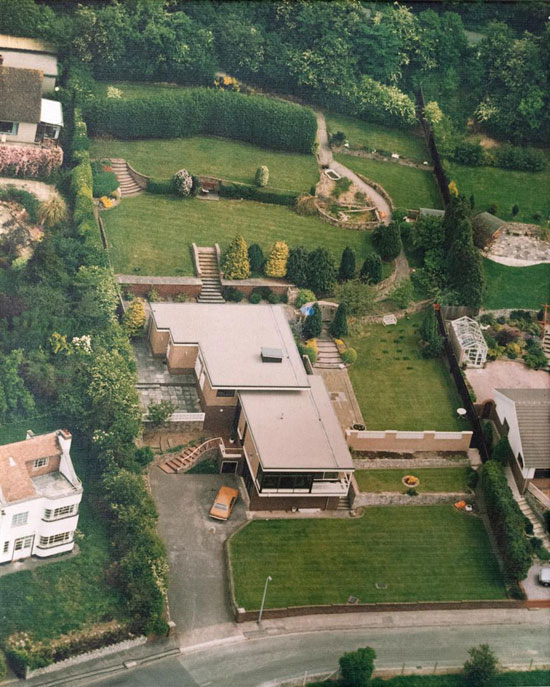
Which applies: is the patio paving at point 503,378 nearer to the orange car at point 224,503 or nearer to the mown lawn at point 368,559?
the mown lawn at point 368,559

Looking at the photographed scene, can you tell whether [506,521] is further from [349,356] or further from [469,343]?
[349,356]

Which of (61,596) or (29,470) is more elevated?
(29,470)

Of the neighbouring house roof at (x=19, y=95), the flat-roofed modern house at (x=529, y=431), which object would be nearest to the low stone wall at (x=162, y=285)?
the neighbouring house roof at (x=19, y=95)

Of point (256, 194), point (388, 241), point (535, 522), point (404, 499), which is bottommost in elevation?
point (404, 499)

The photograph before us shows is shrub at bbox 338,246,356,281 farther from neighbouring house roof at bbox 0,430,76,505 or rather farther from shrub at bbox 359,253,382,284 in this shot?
neighbouring house roof at bbox 0,430,76,505

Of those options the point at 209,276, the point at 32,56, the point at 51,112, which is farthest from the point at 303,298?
the point at 32,56

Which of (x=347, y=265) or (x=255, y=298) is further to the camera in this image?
(x=347, y=265)
